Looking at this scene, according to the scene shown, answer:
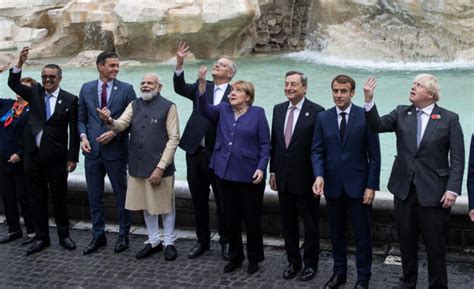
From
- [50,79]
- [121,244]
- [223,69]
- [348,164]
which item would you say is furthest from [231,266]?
[50,79]

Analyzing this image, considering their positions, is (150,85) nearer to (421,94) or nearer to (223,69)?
(223,69)

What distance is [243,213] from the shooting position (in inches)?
214

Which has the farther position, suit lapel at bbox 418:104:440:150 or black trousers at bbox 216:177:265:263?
black trousers at bbox 216:177:265:263

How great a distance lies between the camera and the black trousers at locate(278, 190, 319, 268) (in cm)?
521

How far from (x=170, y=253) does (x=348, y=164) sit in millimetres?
1773

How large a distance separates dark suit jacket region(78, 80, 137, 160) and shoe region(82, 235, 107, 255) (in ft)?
2.35

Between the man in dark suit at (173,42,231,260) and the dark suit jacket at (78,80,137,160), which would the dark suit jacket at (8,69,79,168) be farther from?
the man in dark suit at (173,42,231,260)

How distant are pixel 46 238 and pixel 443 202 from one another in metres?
3.46

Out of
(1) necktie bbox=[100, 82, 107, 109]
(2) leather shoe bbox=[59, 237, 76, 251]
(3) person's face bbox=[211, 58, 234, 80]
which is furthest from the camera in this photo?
(2) leather shoe bbox=[59, 237, 76, 251]

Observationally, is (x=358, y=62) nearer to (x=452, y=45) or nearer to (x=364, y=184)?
(x=452, y=45)

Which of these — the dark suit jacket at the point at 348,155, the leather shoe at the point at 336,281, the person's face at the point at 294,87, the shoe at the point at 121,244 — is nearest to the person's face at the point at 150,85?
the person's face at the point at 294,87

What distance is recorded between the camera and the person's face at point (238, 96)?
523cm

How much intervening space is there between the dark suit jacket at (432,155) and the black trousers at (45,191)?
2.83m

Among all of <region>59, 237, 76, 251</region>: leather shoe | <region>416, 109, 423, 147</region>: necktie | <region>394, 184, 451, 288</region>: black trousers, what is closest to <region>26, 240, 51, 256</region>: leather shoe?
<region>59, 237, 76, 251</region>: leather shoe
